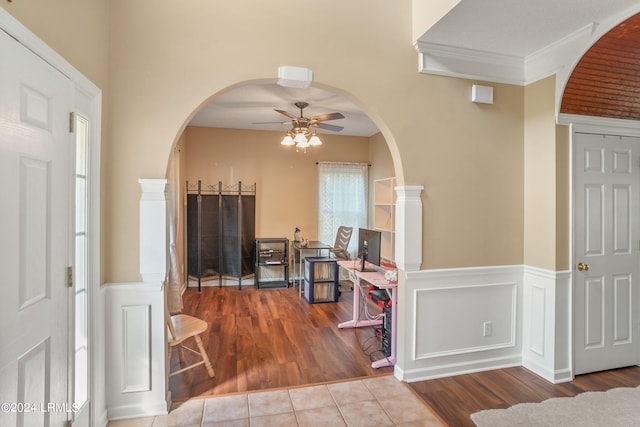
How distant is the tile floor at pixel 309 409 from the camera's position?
7.11 ft

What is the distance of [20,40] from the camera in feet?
4.38

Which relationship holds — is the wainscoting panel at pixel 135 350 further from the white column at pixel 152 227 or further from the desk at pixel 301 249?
the desk at pixel 301 249

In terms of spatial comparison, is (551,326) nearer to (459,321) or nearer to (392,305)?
(459,321)

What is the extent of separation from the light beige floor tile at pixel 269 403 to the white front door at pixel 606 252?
242cm

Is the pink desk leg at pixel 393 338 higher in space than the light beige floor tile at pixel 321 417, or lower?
higher

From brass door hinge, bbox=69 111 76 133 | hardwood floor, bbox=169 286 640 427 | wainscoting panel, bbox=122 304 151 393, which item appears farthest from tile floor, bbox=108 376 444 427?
brass door hinge, bbox=69 111 76 133

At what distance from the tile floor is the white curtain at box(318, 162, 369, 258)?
3.86m

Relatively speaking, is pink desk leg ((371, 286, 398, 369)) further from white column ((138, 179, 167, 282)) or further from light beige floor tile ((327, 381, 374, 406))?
white column ((138, 179, 167, 282))

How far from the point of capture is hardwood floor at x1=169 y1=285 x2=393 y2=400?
8.86 feet

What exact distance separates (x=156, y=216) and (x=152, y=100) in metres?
0.78

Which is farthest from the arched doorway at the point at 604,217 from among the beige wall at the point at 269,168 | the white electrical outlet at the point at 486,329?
the beige wall at the point at 269,168

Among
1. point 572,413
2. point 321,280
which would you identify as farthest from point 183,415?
point 321,280

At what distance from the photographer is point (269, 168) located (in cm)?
607

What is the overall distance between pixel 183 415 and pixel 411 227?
6.90 feet
